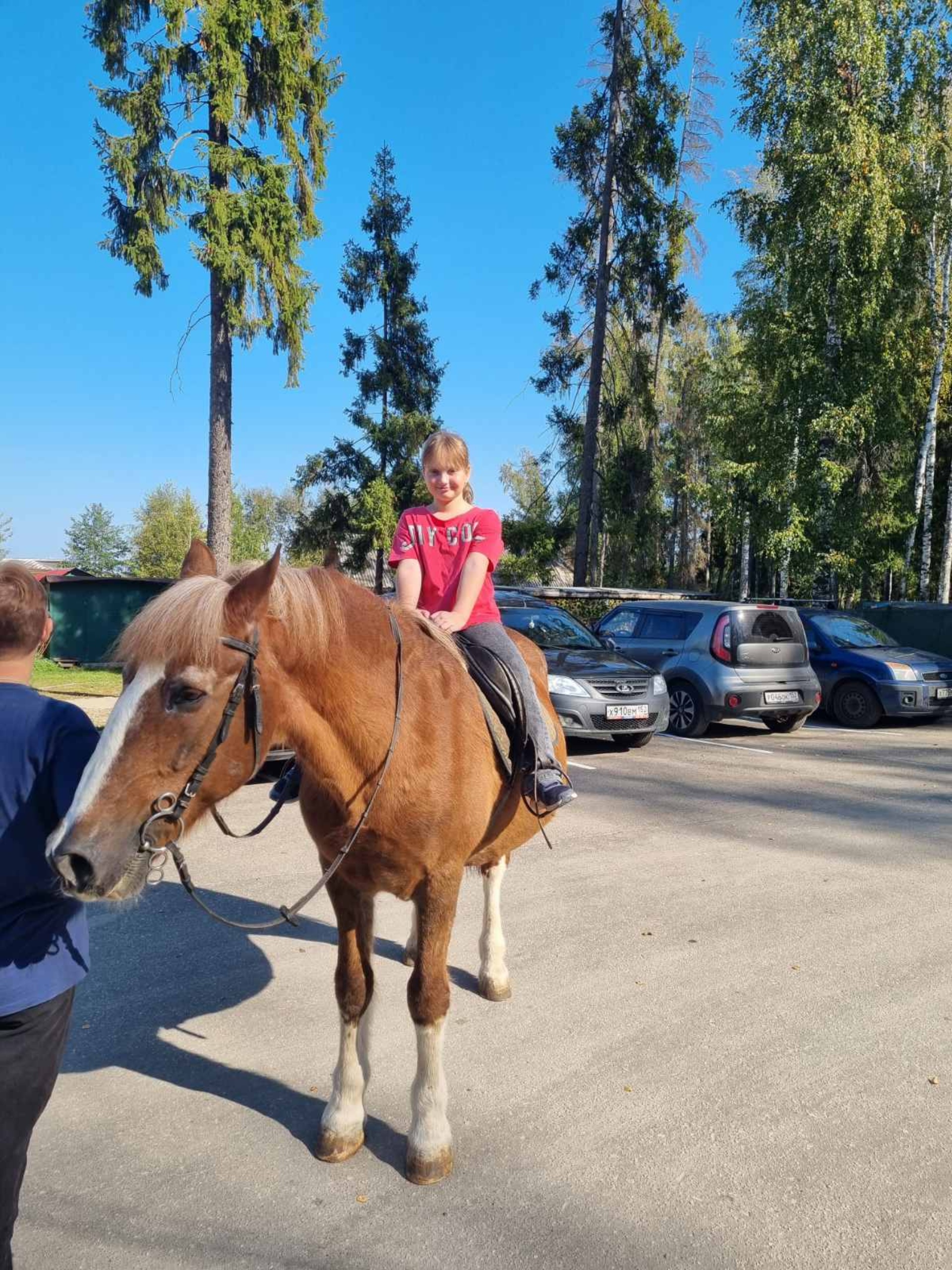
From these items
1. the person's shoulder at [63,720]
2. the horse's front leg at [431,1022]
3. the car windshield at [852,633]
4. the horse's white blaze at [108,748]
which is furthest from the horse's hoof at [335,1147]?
the car windshield at [852,633]

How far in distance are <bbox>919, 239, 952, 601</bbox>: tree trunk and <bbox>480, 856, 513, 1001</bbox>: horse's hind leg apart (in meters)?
23.1

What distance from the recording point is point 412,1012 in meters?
2.97

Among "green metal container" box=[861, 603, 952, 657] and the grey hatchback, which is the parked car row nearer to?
the grey hatchback

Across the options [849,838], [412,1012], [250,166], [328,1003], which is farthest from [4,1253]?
[250,166]

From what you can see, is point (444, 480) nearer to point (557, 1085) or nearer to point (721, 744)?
point (557, 1085)

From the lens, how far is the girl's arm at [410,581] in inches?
144

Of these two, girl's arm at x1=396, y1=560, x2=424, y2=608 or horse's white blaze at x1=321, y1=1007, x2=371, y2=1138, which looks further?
girl's arm at x1=396, y1=560, x2=424, y2=608

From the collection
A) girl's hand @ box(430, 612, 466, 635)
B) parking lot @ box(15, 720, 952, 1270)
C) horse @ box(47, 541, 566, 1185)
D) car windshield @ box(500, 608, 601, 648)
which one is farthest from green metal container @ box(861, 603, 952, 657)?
horse @ box(47, 541, 566, 1185)

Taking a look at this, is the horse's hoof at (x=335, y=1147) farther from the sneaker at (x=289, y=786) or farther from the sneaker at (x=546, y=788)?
the sneaker at (x=546, y=788)

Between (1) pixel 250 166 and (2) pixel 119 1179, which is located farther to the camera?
(1) pixel 250 166

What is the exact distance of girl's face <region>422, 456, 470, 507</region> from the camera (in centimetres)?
356

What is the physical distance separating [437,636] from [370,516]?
24.7 m

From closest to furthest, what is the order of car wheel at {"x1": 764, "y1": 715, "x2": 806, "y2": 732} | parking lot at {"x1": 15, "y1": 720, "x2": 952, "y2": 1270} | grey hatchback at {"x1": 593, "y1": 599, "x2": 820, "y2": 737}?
parking lot at {"x1": 15, "y1": 720, "x2": 952, "y2": 1270}
grey hatchback at {"x1": 593, "y1": 599, "x2": 820, "y2": 737}
car wheel at {"x1": 764, "y1": 715, "x2": 806, "y2": 732}

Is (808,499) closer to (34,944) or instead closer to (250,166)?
(250,166)
